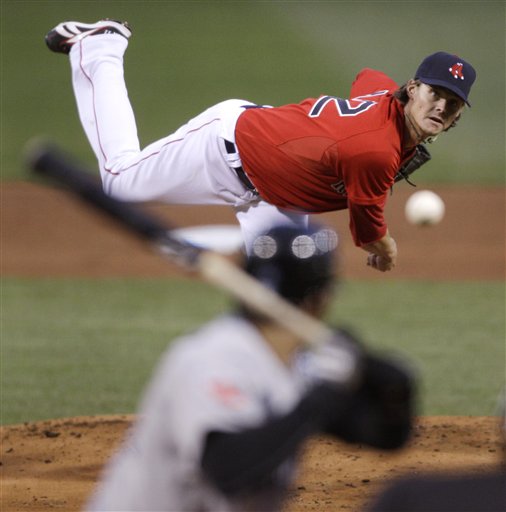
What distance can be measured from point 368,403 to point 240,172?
9.37ft

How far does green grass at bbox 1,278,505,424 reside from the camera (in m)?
7.70

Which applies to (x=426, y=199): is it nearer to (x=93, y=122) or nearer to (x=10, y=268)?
(x=93, y=122)

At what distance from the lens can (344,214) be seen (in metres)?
14.2

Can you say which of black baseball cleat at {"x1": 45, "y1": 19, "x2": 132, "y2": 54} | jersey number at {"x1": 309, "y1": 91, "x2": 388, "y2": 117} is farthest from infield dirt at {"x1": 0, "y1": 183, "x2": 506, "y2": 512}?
black baseball cleat at {"x1": 45, "y1": 19, "x2": 132, "y2": 54}

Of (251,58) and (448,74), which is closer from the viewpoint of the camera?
(448,74)

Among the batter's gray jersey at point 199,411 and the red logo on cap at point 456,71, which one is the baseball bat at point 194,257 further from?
the red logo on cap at point 456,71

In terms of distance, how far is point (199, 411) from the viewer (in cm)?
267

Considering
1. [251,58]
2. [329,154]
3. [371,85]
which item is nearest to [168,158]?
[329,154]

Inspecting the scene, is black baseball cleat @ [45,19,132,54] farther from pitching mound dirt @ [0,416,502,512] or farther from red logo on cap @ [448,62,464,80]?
pitching mound dirt @ [0,416,502,512]

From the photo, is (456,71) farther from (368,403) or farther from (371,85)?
(368,403)

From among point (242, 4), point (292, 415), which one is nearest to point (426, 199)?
point (292, 415)

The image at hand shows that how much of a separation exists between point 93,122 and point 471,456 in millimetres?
2884

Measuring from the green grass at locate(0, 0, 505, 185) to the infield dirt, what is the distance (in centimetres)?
264

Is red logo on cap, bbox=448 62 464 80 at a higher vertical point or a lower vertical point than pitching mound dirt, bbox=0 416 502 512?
higher
